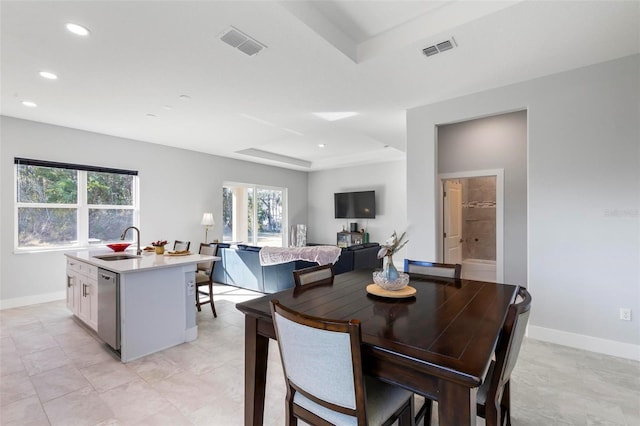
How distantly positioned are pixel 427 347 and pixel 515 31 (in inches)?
102

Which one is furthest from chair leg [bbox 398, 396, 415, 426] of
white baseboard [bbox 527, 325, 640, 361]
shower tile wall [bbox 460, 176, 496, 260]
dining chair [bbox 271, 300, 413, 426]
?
shower tile wall [bbox 460, 176, 496, 260]

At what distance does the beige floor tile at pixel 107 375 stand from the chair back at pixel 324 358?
1.95 m

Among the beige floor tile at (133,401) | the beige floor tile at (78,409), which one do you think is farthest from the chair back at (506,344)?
the beige floor tile at (78,409)

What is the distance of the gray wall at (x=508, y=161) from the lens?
395cm

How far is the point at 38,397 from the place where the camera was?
2.18 m

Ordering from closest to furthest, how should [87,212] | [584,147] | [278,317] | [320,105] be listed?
[278,317]
[584,147]
[320,105]
[87,212]

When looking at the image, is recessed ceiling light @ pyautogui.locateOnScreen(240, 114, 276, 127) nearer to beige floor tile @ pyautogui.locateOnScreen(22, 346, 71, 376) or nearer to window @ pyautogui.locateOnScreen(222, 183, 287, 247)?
window @ pyautogui.locateOnScreen(222, 183, 287, 247)

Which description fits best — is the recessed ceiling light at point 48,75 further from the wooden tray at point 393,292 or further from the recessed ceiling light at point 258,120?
the wooden tray at point 393,292

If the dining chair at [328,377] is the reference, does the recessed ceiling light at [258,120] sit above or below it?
above

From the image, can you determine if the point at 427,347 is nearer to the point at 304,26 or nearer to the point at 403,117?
the point at 304,26

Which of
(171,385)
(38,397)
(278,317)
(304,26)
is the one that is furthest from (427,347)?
(38,397)

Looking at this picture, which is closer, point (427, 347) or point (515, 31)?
point (427, 347)

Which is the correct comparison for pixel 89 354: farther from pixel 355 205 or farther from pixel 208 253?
pixel 355 205

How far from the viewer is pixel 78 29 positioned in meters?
2.33
